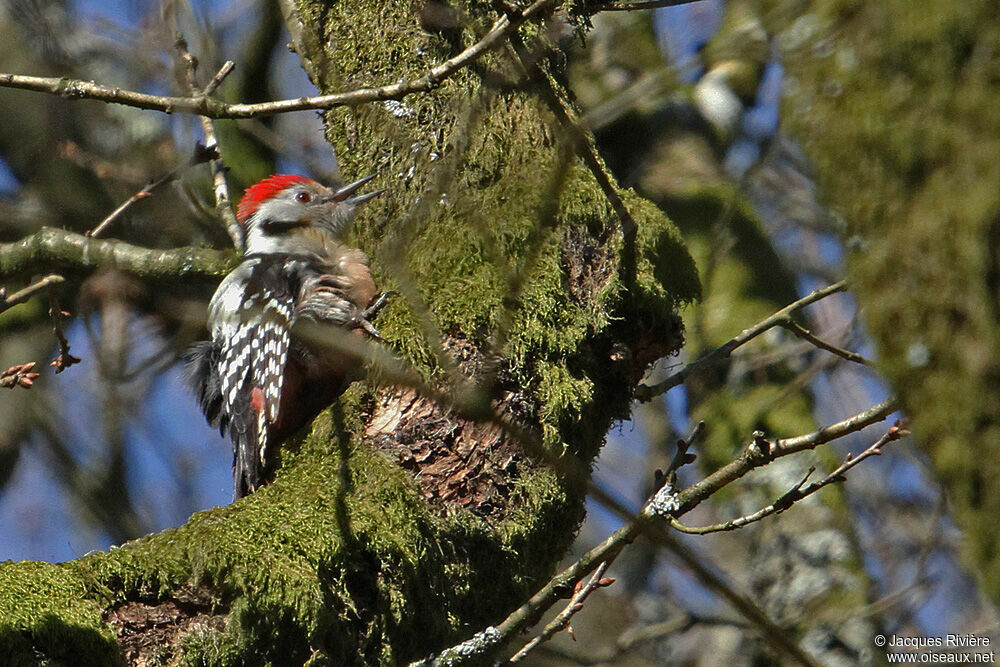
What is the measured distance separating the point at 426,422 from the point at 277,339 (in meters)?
1.33

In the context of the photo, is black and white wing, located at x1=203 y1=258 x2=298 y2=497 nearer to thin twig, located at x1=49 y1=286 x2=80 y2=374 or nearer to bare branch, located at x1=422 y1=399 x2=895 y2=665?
thin twig, located at x1=49 y1=286 x2=80 y2=374

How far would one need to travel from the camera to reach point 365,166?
10.4 ft

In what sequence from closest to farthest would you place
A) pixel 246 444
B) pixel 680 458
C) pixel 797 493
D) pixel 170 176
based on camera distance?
pixel 797 493 < pixel 680 458 < pixel 170 176 < pixel 246 444

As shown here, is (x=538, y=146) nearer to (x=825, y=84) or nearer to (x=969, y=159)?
(x=825, y=84)

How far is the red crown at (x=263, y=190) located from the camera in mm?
4680

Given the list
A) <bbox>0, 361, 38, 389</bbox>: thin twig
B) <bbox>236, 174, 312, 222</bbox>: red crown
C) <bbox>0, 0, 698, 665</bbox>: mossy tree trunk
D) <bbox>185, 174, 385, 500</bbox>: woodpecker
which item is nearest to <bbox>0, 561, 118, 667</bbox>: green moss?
<bbox>0, 0, 698, 665</bbox>: mossy tree trunk

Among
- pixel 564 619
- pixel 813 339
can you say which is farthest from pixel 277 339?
pixel 813 339

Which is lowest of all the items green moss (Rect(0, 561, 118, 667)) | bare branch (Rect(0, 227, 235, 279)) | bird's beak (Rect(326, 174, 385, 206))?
green moss (Rect(0, 561, 118, 667))

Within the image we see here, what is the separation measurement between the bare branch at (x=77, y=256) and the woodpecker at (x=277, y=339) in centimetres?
25

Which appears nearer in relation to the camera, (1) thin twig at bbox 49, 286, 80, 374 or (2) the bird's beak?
(1) thin twig at bbox 49, 286, 80, 374

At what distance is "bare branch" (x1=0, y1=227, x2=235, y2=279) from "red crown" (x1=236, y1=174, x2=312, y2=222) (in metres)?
1.32

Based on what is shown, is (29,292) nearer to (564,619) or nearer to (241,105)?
(241,105)

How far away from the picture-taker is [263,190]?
4781 mm

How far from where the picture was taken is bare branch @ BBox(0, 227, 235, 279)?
3.17 metres
